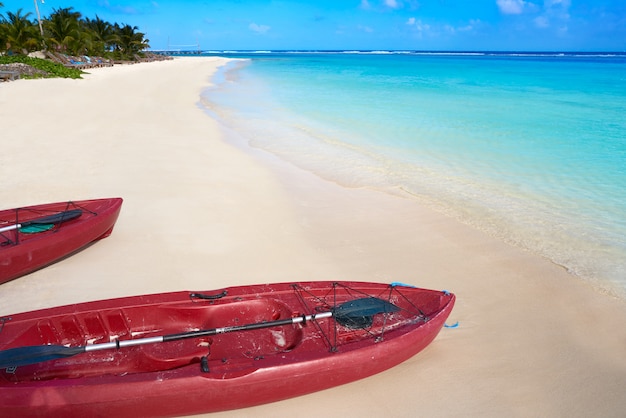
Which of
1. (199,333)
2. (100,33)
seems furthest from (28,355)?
(100,33)

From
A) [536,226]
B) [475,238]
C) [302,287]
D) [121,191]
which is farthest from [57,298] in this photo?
[536,226]

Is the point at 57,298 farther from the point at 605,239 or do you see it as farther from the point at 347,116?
the point at 347,116

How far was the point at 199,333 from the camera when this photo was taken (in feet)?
12.1

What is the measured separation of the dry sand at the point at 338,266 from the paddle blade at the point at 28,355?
1.55 metres

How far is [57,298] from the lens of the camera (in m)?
4.95

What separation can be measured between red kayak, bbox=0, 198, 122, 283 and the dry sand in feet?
0.90

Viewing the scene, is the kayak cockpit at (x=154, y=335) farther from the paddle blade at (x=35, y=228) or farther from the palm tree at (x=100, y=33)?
the palm tree at (x=100, y=33)

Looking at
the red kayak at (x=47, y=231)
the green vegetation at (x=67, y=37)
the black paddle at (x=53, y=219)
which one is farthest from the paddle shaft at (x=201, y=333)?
the green vegetation at (x=67, y=37)

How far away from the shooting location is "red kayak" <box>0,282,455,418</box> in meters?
3.10

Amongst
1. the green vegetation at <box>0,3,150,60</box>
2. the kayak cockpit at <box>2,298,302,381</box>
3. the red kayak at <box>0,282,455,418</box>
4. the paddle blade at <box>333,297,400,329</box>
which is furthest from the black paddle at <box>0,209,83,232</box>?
the green vegetation at <box>0,3,150,60</box>

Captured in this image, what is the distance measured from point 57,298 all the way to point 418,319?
407cm

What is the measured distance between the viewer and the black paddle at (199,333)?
3.13 m

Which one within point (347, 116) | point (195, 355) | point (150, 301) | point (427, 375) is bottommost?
point (427, 375)

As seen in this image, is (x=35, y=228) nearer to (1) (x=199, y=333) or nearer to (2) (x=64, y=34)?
(1) (x=199, y=333)
